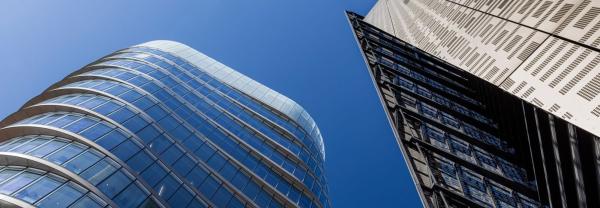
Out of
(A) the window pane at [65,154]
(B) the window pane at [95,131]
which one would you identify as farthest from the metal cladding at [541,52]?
(B) the window pane at [95,131]

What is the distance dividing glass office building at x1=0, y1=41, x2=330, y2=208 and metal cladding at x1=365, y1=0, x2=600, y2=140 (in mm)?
19147

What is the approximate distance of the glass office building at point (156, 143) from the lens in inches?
992

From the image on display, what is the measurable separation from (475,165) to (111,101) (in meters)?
27.5

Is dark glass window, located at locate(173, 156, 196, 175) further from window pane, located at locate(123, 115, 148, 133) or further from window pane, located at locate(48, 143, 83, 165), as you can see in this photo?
window pane, located at locate(48, 143, 83, 165)

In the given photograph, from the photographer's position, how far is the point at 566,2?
424 inches

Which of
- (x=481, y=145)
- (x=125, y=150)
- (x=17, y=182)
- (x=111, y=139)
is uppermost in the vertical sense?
(x=481, y=145)

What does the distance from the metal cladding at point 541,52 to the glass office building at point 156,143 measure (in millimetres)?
19147

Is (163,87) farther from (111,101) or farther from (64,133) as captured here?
(64,133)

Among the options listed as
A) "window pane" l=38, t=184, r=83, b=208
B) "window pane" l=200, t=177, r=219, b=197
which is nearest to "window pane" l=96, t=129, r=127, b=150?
"window pane" l=38, t=184, r=83, b=208

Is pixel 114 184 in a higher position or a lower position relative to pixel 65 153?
lower

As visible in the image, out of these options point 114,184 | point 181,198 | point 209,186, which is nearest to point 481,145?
point 181,198

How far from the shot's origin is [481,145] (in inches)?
766

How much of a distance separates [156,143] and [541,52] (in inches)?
1095

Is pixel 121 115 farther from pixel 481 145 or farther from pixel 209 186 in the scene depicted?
pixel 481 145
